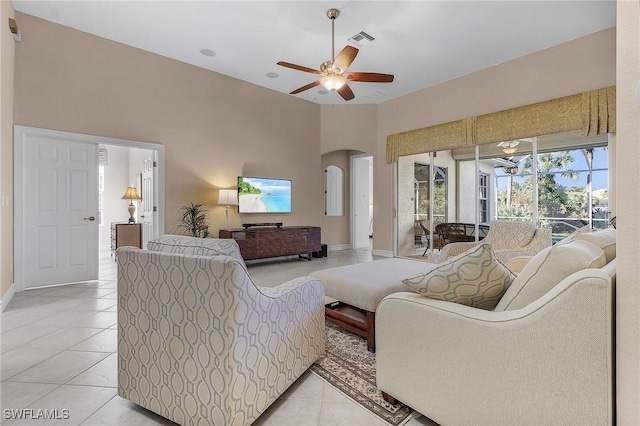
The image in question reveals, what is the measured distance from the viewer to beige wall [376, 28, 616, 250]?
4.03 meters

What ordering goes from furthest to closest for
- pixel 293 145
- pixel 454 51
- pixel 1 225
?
pixel 293 145 < pixel 454 51 < pixel 1 225

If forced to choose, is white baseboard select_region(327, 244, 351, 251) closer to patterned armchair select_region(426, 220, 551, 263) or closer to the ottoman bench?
patterned armchair select_region(426, 220, 551, 263)

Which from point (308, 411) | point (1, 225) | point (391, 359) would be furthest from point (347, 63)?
point (1, 225)

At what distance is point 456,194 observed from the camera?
5918 mm

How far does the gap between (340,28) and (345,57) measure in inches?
31.3

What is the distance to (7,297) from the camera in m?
3.30

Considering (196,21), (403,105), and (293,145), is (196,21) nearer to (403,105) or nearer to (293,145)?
(293,145)

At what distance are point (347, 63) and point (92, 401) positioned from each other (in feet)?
11.9

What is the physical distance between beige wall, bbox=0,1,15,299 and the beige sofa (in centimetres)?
407

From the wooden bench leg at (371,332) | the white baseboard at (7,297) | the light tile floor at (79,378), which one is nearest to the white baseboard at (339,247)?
the light tile floor at (79,378)

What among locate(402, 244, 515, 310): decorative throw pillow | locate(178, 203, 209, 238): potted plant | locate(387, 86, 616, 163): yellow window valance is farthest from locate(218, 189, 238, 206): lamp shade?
locate(402, 244, 515, 310): decorative throw pillow

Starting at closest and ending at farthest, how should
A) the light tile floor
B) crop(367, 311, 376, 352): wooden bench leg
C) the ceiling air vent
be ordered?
the light tile floor
crop(367, 311, 376, 352): wooden bench leg
the ceiling air vent

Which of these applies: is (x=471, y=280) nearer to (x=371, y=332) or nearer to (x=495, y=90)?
(x=371, y=332)

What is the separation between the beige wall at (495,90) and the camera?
403cm
